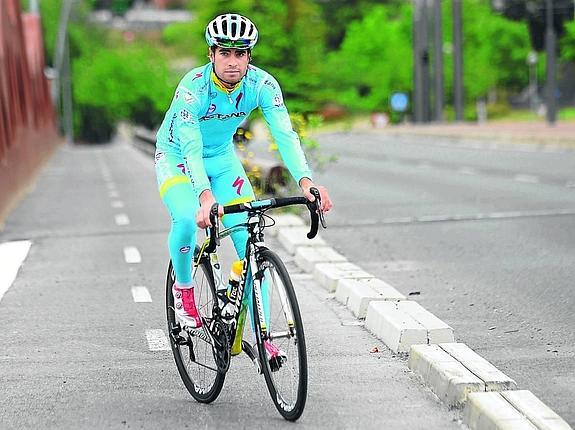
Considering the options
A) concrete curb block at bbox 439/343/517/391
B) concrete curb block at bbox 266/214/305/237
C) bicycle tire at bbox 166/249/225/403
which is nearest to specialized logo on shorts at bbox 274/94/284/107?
bicycle tire at bbox 166/249/225/403

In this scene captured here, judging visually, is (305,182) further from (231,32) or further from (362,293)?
(362,293)

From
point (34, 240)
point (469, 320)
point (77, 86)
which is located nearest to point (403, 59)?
point (77, 86)

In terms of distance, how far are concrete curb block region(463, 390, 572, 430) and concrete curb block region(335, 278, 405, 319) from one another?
3.02 m

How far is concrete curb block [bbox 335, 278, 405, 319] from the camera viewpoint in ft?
29.7

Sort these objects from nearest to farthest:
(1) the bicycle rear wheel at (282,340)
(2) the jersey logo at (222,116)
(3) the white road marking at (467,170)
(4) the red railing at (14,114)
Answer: (1) the bicycle rear wheel at (282,340)
(2) the jersey logo at (222,116)
(4) the red railing at (14,114)
(3) the white road marking at (467,170)

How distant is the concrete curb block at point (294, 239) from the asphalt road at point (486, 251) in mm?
330

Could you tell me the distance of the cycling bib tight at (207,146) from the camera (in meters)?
6.26

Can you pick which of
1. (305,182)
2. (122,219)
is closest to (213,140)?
(305,182)

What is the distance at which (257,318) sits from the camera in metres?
6.04

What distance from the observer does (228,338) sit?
21.0 feet

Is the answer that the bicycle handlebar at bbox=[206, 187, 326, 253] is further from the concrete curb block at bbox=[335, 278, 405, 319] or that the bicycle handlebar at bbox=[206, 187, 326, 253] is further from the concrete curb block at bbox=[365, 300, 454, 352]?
the concrete curb block at bbox=[335, 278, 405, 319]

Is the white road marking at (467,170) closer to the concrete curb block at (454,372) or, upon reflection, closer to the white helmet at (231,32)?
the concrete curb block at (454,372)

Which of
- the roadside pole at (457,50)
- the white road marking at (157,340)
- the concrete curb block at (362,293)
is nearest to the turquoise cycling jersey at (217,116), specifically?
the white road marking at (157,340)

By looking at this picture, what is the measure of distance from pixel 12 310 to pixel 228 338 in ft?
13.0
